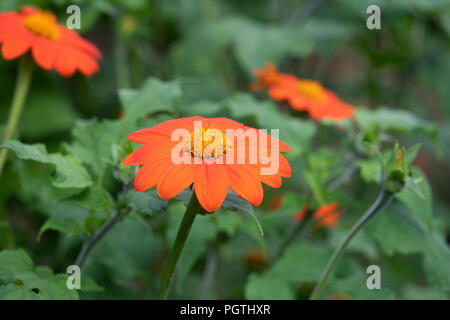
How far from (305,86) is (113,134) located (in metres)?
0.52

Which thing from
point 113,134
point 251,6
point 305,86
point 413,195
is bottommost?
point 413,195

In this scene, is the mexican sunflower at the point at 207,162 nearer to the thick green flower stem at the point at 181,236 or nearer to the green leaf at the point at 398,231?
the thick green flower stem at the point at 181,236

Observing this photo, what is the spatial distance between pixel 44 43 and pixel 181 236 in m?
0.41

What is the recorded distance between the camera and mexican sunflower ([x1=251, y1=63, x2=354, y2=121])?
3.17 ft

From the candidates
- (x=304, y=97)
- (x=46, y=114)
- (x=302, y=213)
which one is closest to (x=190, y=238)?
(x=302, y=213)

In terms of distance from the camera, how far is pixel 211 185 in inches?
17.0

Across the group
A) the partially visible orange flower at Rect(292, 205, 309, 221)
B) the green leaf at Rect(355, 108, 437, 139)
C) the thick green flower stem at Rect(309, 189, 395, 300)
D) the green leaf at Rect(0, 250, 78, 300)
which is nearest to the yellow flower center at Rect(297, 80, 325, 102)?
the green leaf at Rect(355, 108, 437, 139)

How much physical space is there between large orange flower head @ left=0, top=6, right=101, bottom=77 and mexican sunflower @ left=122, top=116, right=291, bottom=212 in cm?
28

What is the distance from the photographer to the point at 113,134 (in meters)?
0.67

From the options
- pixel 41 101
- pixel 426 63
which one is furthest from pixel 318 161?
pixel 426 63

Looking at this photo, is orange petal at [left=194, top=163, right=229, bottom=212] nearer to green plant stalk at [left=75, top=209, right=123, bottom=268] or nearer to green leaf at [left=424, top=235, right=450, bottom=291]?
green plant stalk at [left=75, top=209, right=123, bottom=268]

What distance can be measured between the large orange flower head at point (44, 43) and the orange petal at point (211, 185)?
35cm

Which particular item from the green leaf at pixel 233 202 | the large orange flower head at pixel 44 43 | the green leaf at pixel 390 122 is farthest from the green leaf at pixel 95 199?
the green leaf at pixel 390 122
